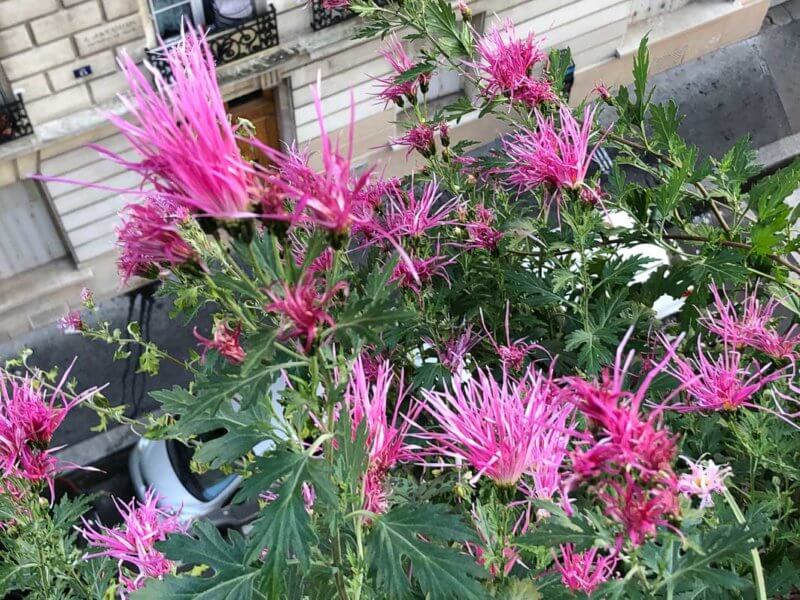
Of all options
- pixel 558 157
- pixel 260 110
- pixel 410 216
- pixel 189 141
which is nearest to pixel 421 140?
pixel 410 216

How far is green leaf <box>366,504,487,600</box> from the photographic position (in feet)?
4.64

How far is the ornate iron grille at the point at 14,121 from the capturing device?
6391 millimetres

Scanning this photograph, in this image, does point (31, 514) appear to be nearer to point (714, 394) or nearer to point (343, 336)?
point (343, 336)

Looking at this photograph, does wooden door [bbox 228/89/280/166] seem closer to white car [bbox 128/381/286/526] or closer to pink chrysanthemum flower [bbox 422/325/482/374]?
white car [bbox 128/381/286/526]

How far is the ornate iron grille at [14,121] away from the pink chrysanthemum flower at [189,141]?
235 inches

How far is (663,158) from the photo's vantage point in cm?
281

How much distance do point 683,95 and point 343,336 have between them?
30.6ft

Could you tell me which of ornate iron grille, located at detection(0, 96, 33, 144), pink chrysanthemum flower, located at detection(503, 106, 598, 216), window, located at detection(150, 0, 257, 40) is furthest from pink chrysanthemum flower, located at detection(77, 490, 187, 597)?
window, located at detection(150, 0, 257, 40)

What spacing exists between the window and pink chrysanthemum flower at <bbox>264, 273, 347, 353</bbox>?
6.16 metres

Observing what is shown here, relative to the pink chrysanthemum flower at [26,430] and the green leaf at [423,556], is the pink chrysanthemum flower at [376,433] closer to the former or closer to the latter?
the green leaf at [423,556]

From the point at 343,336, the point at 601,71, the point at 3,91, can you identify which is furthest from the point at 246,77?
the point at 343,336

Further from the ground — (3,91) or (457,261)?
(3,91)

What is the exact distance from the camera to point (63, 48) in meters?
6.37

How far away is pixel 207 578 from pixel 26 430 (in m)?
0.55
